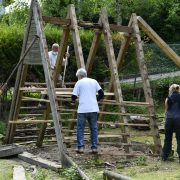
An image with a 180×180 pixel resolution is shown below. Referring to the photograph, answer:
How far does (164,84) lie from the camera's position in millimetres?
20984

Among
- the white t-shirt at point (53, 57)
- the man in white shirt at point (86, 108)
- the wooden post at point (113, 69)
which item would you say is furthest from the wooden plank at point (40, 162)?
the white t-shirt at point (53, 57)

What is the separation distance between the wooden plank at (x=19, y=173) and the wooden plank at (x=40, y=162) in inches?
15.8

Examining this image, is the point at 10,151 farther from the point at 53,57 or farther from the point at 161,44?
the point at 161,44

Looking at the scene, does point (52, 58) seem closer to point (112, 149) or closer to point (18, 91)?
point (18, 91)

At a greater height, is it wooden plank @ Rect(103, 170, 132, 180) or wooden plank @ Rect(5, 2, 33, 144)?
wooden plank @ Rect(5, 2, 33, 144)

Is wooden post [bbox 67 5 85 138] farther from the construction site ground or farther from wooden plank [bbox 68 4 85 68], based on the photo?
the construction site ground

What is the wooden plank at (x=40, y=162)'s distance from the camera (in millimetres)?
9033

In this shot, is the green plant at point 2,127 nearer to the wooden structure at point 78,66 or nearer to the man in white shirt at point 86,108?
the wooden structure at point 78,66

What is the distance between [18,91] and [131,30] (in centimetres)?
312

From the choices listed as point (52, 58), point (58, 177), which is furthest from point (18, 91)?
point (58, 177)

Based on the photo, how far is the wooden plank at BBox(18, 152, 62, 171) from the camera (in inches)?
356

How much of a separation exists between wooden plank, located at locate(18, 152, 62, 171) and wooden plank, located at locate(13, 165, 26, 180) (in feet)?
1.32

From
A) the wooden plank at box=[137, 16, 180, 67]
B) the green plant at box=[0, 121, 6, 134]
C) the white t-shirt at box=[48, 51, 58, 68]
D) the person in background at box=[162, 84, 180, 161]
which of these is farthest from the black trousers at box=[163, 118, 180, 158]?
the green plant at box=[0, 121, 6, 134]

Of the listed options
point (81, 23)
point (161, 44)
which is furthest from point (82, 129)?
point (161, 44)
